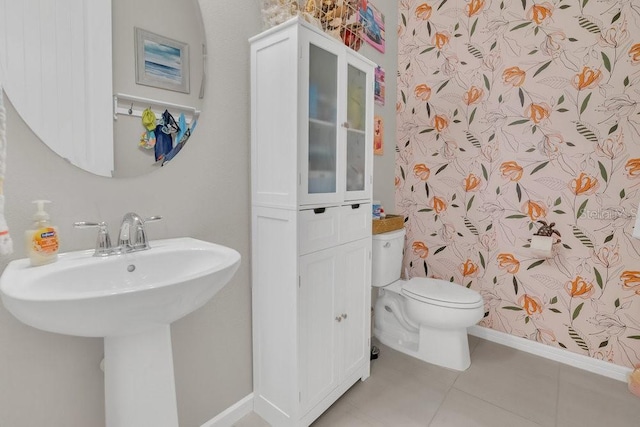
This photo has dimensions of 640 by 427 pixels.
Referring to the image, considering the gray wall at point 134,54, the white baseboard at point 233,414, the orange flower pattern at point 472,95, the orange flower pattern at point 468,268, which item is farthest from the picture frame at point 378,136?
the white baseboard at point 233,414

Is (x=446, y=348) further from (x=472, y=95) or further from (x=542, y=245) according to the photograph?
(x=472, y=95)

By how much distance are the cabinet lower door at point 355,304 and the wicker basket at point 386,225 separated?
24cm

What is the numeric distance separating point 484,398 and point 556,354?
0.79 meters

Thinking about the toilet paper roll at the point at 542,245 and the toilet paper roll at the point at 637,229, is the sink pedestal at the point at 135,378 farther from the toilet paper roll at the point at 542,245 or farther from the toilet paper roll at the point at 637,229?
the toilet paper roll at the point at 637,229

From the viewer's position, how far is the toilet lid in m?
1.93

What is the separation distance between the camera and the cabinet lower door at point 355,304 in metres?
1.67

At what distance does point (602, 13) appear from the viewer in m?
1.87

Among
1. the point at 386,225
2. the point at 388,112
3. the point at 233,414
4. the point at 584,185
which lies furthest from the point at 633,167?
the point at 233,414

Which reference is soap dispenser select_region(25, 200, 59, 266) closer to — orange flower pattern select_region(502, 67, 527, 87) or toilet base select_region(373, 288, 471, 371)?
toilet base select_region(373, 288, 471, 371)

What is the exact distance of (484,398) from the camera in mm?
1731

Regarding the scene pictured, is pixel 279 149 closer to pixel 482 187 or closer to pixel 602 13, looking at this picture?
pixel 482 187

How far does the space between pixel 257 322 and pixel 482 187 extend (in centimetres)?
185

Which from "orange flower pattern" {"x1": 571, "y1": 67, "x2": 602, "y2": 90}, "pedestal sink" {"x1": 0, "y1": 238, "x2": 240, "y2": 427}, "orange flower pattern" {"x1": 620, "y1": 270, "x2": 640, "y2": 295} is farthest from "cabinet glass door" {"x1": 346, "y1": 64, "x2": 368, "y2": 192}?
"orange flower pattern" {"x1": 620, "y1": 270, "x2": 640, "y2": 295}

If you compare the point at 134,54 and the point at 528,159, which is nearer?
the point at 134,54
